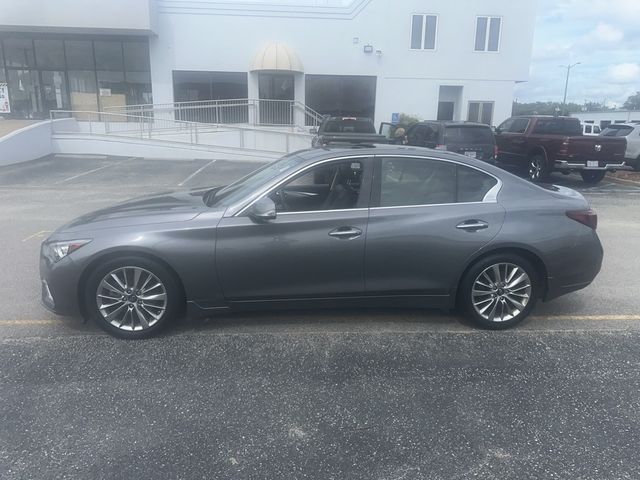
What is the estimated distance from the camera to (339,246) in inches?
165

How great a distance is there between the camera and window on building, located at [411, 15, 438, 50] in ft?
75.9

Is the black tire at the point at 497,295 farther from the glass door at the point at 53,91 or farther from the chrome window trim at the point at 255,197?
the glass door at the point at 53,91

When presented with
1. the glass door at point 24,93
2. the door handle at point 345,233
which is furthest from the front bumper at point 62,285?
the glass door at point 24,93

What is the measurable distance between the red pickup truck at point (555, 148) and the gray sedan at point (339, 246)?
9879 millimetres

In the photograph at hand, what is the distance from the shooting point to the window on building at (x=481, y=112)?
79.8ft

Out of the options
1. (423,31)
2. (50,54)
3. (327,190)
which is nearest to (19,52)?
(50,54)

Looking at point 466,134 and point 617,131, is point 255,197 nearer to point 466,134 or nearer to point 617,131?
point 466,134

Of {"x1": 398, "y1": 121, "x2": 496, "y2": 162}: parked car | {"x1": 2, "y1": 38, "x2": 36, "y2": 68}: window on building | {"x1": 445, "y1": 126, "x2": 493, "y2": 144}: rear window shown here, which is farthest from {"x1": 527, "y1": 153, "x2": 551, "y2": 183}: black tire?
{"x1": 2, "y1": 38, "x2": 36, "y2": 68}: window on building

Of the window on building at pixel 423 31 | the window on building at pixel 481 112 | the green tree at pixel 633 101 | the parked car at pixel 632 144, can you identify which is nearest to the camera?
the parked car at pixel 632 144

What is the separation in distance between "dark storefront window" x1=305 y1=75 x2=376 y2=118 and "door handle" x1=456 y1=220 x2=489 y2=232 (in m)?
20.0

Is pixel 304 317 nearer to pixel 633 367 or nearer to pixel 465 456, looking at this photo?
pixel 465 456

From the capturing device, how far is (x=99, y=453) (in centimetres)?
289

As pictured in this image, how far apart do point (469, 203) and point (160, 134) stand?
20023 mm

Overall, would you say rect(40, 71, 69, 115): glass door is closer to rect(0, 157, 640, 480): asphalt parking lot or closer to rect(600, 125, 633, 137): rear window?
rect(0, 157, 640, 480): asphalt parking lot
